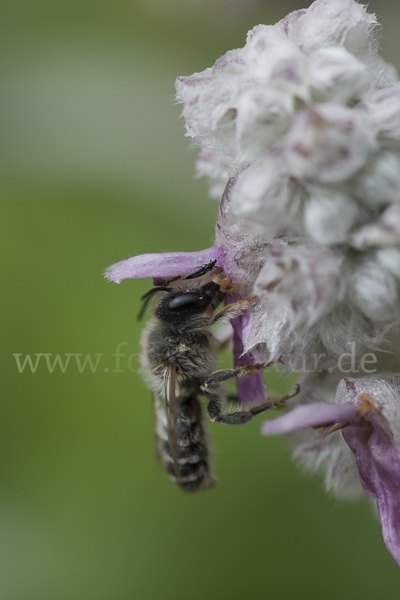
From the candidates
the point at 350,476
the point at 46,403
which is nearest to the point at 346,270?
the point at 350,476

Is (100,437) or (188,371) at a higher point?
(100,437)

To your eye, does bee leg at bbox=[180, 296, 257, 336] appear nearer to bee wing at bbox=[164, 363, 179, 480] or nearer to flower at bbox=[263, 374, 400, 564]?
bee wing at bbox=[164, 363, 179, 480]

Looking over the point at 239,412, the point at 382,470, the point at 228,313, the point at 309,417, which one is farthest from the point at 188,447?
the point at 309,417

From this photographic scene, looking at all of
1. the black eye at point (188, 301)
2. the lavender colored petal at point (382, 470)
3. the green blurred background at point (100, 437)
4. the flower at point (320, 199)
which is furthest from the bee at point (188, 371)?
the green blurred background at point (100, 437)

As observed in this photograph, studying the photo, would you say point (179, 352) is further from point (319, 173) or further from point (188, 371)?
point (319, 173)

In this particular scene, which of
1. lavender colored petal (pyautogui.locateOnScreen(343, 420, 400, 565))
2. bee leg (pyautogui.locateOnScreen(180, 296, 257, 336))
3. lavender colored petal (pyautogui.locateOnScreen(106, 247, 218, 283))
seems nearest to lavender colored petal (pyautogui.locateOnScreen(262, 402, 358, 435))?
lavender colored petal (pyautogui.locateOnScreen(343, 420, 400, 565))

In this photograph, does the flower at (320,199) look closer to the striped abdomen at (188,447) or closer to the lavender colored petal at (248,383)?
the lavender colored petal at (248,383)

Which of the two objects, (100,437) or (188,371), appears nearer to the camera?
(188,371)
